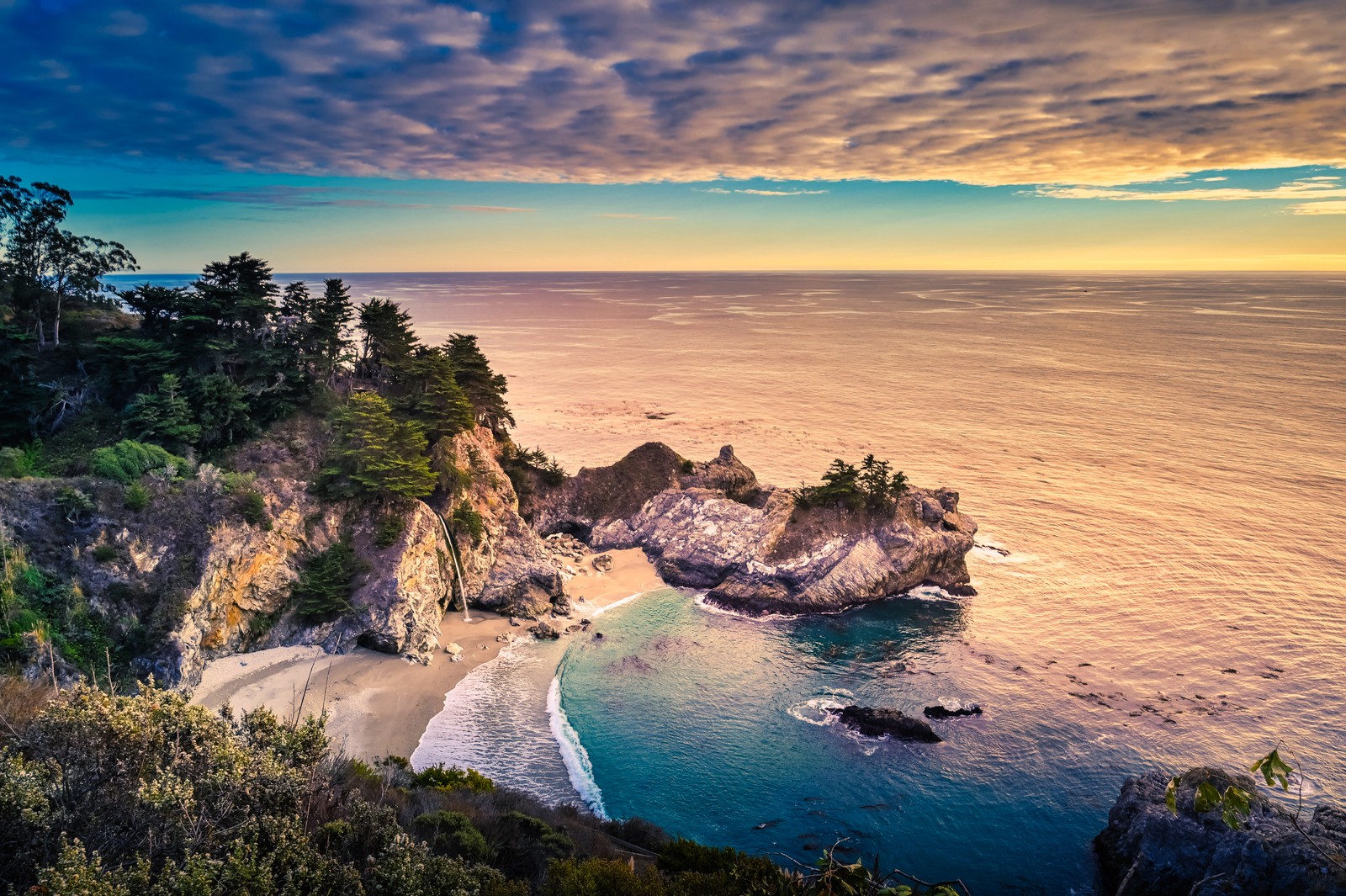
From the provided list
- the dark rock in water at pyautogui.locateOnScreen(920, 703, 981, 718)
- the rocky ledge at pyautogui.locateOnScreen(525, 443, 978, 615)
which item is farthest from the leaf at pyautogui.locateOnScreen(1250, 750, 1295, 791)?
the rocky ledge at pyautogui.locateOnScreen(525, 443, 978, 615)

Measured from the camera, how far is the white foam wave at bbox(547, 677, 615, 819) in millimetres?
23312

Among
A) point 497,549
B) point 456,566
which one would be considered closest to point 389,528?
point 456,566

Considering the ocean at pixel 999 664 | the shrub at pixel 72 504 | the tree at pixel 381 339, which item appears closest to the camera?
the ocean at pixel 999 664

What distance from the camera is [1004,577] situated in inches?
1576

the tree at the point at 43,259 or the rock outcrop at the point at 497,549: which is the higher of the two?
the tree at the point at 43,259

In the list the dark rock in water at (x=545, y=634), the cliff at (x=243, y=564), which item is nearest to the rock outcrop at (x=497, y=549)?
the cliff at (x=243, y=564)

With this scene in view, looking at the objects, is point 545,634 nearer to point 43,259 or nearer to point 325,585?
point 325,585

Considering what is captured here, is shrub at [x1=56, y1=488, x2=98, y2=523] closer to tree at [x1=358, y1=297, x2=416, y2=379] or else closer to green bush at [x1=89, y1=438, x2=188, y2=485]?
green bush at [x1=89, y1=438, x2=188, y2=485]

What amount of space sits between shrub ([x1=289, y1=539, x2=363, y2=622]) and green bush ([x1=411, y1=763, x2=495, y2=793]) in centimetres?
1067

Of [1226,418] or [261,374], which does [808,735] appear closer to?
[261,374]

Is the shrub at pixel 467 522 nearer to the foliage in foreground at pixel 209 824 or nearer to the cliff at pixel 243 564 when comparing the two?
the cliff at pixel 243 564

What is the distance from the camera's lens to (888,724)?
2647 cm

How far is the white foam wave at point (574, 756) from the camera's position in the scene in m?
23.3

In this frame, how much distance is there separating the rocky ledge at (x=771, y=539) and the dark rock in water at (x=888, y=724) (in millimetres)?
10287
